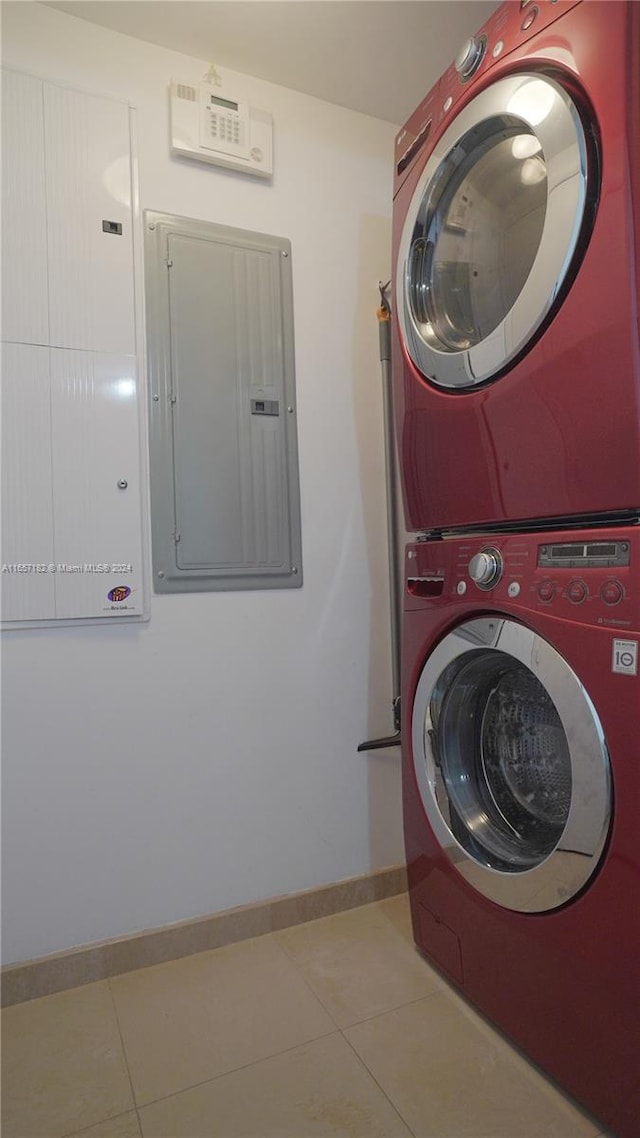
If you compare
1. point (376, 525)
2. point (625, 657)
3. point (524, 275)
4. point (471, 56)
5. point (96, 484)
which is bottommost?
point (625, 657)

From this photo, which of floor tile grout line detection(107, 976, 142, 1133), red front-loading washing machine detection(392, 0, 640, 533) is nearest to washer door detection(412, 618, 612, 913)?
red front-loading washing machine detection(392, 0, 640, 533)

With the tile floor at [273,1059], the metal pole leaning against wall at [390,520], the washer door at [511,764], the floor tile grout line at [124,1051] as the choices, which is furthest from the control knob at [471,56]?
the floor tile grout line at [124,1051]

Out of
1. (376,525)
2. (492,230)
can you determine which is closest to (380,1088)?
(376,525)

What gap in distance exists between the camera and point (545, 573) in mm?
1027

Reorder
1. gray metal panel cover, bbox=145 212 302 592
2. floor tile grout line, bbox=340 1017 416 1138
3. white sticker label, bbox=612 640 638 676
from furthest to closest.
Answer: gray metal panel cover, bbox=145 212 302 592 → floor tile grout line, bbox=340 1017 416 1138 → white sticker label, bbox=612 640 638 676

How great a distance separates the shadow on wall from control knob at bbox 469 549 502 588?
720 mm

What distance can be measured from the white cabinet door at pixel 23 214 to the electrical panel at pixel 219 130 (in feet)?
1.14

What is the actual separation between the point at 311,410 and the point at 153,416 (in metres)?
0.46

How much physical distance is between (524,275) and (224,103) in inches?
43.9

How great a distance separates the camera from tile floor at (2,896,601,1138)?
3.51 ft

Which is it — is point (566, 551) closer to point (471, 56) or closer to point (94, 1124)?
point (471, 56)

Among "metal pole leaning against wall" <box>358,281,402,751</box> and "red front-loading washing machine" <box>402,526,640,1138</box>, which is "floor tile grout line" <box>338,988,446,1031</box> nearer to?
"red front-loading washing machine" <box>402,526,640,1138</box>

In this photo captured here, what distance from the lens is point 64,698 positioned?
57.9 inches

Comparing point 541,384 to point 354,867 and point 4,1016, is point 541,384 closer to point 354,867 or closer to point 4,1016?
point 354,867
